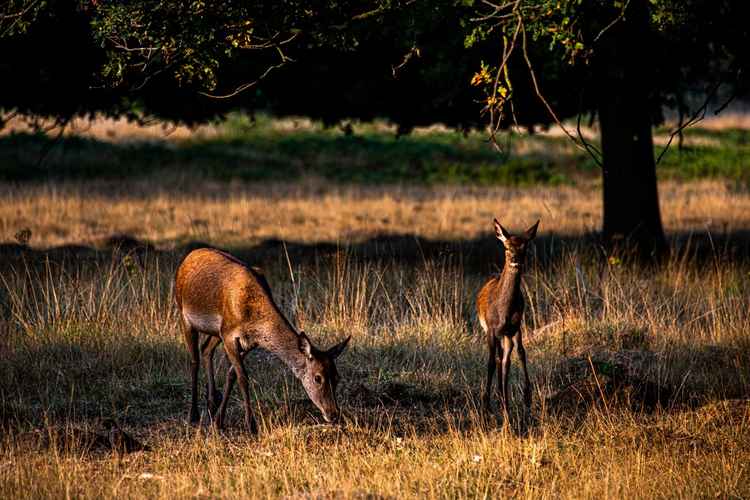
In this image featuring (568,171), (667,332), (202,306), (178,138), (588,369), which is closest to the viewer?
(202,306)

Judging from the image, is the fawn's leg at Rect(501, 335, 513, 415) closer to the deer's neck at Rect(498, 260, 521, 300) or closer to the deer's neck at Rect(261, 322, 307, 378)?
Answer: the deer's neck at Rect(498, 260, 521, 300)

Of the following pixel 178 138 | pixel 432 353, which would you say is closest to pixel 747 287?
pixel 432 353

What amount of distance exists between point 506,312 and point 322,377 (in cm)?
197

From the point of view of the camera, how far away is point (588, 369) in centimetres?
1112

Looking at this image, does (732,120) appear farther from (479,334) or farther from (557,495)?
(557,495)

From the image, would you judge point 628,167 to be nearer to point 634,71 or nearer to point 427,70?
point 634,71

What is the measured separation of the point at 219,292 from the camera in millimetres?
9508

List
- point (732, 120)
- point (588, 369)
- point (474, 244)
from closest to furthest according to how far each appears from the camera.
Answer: point (588, 369) → point (474, 244) → point (732, 120)

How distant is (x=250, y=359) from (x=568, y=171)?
3027cm

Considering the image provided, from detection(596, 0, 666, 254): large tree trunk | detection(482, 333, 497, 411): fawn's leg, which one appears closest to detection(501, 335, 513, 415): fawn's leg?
detection(482, 333, 497, 411): fawn's leg

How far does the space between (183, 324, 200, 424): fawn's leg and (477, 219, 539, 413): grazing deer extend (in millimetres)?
2590

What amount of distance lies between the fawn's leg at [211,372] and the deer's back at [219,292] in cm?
40

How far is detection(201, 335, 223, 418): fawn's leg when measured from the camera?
9734 millimetres

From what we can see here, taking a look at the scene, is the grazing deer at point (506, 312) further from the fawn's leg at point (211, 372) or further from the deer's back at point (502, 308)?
the fawn's leg at point (211, 372)
